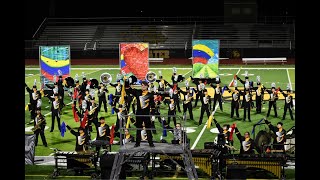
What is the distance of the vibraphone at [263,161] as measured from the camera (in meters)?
12.1

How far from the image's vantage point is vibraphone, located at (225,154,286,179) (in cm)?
1215

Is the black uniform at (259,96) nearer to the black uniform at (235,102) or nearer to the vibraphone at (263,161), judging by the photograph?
the black uniform at (235,102)

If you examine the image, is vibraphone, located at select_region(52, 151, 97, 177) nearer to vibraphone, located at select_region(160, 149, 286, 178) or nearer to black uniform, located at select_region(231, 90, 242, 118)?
vibraphone, located at select_region(160, 149, 286, 178)

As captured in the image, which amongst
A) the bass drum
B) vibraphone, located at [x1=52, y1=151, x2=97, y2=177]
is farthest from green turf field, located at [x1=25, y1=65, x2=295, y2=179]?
the bass drum

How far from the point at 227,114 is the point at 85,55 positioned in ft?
71.3

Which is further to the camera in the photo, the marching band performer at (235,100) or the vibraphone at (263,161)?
the marching band performer at (235,100)

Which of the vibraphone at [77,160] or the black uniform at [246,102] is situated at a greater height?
the black uniform at [246,102]

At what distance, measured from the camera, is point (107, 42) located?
43.0m

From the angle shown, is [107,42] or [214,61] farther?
[107,42]

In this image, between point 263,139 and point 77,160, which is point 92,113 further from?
point 263,139

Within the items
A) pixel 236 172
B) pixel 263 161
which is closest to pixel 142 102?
pixel 236 172

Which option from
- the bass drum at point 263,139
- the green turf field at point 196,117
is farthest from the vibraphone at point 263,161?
the green turf field at point 196,117

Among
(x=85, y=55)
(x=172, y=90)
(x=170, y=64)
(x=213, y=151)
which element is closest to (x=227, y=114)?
(x=172, y=90)
